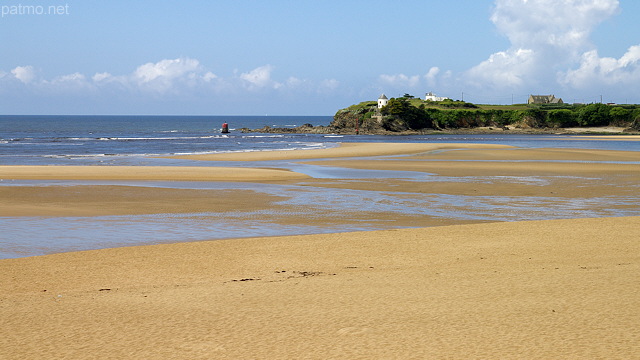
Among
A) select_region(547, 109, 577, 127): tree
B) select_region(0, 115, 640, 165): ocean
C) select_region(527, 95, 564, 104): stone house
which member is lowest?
select_region(0, 115, 640, 165): ocean

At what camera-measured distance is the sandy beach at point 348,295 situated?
6.48 metres

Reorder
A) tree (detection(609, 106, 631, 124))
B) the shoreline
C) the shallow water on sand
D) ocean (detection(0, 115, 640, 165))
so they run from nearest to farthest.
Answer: the shoreline, the shallow water on sand, ocean (detection(0, 115, 640, 165)), tree (detection(609, 106, 631, 124))

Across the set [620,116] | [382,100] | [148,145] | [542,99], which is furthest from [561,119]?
[148,145]

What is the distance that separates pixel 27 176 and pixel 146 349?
1030 inches

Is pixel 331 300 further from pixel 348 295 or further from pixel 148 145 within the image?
pixel 148 145

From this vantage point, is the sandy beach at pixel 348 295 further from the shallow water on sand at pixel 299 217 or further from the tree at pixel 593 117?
the tree at pixel 593 117

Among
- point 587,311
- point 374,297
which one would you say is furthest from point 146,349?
point 587,311

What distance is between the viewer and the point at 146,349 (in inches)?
253

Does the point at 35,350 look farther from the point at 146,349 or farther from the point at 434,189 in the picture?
the point at 434,189

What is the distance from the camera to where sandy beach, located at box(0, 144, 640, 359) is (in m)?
6.48

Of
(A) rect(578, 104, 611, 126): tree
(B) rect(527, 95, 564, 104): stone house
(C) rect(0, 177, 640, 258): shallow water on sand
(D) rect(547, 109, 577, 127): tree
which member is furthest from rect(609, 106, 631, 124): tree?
(C) rect(0, 177, 640, 258): shallow water on sand

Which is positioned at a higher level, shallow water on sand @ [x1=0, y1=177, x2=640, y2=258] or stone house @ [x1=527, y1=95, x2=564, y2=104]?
stone house @ [x1=527, y1=95, x2=564, y2=104]

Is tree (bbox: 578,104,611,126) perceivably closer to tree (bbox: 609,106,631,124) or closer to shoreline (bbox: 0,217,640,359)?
tree (bbox: 609,106,631,124)

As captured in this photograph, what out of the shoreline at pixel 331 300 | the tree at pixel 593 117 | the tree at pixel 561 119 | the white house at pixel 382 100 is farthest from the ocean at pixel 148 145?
the white house at pixel 382 100
